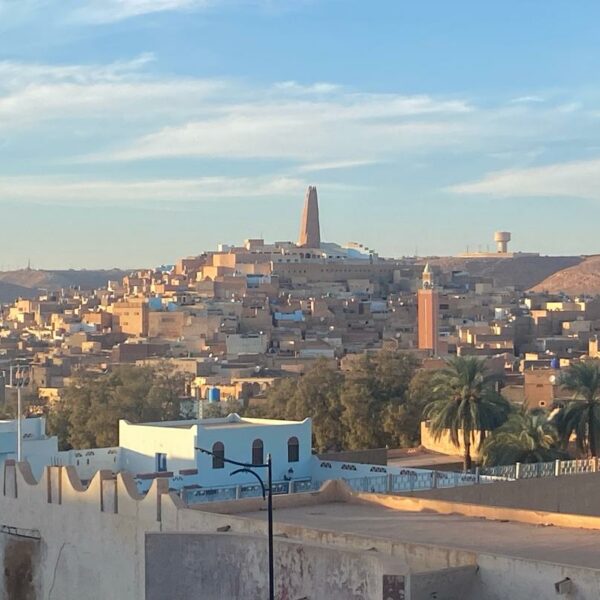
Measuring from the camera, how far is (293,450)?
23.9m

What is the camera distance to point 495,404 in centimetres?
3002

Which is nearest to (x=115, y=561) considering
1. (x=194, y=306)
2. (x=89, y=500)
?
(x=89, y=500)

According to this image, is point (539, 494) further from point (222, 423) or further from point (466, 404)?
point (466, 404)

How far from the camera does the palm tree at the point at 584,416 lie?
2812cm

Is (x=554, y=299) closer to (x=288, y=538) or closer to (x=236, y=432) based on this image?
(x=236, y=432)

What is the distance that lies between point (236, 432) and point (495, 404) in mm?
8243

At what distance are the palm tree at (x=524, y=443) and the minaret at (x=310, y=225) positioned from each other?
411ft

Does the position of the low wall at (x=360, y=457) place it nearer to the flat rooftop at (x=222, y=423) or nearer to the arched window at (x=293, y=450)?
the arched window at (x=293, y=450)

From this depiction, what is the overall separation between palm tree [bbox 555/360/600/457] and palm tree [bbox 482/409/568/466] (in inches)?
19.4

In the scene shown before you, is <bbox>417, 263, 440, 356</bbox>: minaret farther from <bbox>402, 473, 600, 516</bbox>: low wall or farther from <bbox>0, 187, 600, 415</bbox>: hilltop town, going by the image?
<bbox>402, 473, 600, 516</bbox>: low wall

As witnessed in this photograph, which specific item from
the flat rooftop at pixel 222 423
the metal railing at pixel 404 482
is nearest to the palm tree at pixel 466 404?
the flat rooftop at pixel 222 423

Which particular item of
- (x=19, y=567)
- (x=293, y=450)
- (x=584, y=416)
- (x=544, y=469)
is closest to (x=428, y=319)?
(x=584, y=416)

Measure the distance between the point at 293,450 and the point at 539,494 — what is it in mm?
5486

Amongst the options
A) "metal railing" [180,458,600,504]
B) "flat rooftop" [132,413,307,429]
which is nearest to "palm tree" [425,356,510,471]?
"flat rooftop" [132,413,307,429]
